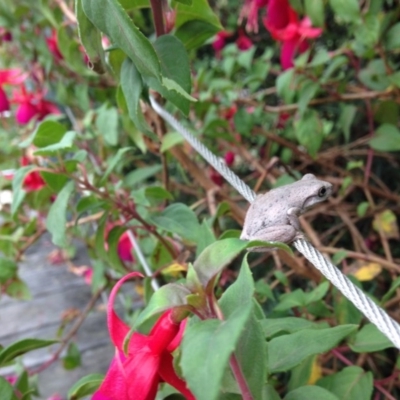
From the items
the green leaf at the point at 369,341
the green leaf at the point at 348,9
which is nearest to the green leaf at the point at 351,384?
the green leaf at the point at 369,341

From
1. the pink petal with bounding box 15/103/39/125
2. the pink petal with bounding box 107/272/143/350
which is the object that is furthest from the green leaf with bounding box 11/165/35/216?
the pink petal with bounding box 15/103/39/125

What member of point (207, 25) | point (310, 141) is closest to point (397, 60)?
point (310, 141)

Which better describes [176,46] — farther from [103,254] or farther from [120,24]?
[103,254]

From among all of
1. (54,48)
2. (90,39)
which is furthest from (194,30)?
(54,48)

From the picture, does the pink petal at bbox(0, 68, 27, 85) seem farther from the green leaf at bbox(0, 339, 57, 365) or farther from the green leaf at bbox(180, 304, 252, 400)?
the green leaf at bbox(180, 304, 252, 400)

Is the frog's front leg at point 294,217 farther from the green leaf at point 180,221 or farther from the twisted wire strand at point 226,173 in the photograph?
the green leaf at point 180,221

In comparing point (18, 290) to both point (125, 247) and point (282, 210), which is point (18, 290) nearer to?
point (125, 247)
